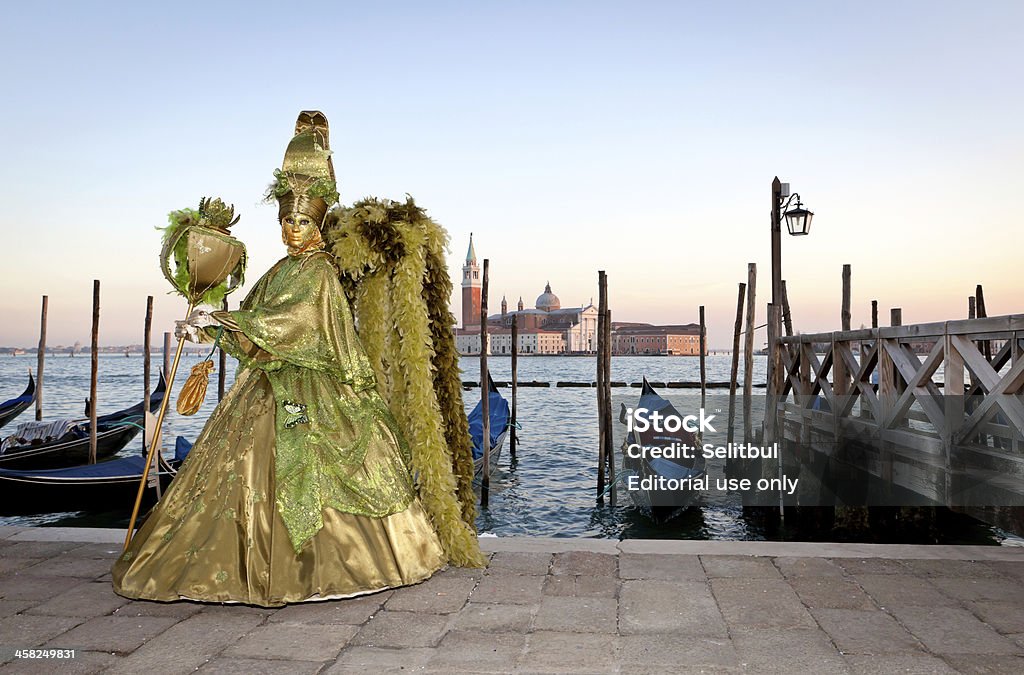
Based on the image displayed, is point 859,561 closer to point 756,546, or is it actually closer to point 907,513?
point 756,546

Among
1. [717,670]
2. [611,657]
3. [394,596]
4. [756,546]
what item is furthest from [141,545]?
[756,546]

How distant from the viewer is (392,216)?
320 centimetres

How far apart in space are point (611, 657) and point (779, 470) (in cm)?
683

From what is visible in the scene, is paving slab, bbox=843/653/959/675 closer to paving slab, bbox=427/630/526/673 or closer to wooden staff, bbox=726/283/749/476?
paving slab, bbox=427/630/526/673

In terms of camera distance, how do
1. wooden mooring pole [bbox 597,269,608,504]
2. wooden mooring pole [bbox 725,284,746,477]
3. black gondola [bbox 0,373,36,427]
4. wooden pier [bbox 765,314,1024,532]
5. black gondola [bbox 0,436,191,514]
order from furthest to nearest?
black gondola [bbox 0,373,36,427] → wooden mooring pole [bbox 725,284,746,477] → wooden mooring pole [bbox 597,269,608,504] → black gondola [bbox 0,436,191,514] → wooden pier [bbox 765,314,1024,532]

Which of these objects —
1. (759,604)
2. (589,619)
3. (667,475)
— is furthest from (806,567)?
(667,475)

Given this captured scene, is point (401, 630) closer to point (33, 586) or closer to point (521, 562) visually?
point (521, 562)

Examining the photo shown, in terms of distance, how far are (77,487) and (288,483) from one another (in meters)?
6.84

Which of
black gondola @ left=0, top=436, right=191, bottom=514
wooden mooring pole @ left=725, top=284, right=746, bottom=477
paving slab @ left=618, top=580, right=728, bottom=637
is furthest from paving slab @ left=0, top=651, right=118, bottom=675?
wooden mooring pole @ left=725, top=284, right=746, bottom=477

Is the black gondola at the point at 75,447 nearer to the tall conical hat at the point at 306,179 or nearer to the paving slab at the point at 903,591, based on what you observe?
the tall conical hat at the point at 306,179

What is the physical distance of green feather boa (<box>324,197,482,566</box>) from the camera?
3.13 m

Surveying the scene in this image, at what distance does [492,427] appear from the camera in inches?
483

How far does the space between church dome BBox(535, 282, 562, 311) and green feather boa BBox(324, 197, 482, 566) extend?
12241 centimetres

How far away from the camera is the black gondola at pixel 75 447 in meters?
10.5
